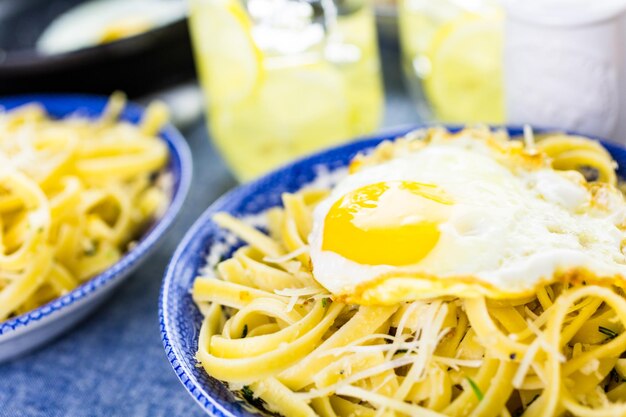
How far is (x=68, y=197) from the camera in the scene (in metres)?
2.04

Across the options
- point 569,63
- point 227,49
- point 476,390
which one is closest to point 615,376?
point 476,390

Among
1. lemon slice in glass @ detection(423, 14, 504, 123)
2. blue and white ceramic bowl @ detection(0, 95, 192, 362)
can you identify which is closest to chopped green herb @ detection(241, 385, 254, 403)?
blue and white ceramic bowl @ detection(0, 95, 192, 362)

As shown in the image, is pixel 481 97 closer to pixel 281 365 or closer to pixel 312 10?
pixel 312 10

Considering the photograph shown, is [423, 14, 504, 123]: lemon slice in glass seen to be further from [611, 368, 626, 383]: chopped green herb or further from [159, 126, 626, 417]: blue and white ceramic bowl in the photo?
[611, 368, 626, 383]: chopped green herb

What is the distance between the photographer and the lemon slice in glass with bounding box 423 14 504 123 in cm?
222

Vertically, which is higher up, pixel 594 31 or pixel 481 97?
pixel 594 31

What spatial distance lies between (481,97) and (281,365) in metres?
1.36

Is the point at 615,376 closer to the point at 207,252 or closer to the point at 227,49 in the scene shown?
the point at 207,252

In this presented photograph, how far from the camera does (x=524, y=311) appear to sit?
1.36m

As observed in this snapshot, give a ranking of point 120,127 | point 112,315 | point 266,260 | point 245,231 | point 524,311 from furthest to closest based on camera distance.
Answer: point 120,127, point 112,315, point 245,231, point 266,260, point 524,311

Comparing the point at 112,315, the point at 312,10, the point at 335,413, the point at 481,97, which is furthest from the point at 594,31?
the point at 112,315

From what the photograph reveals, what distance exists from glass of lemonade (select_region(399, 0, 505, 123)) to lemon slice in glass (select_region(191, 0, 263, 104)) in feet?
1.97

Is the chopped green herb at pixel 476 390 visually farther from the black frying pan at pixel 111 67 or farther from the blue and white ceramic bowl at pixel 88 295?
the black frying pan at pixel 111 67

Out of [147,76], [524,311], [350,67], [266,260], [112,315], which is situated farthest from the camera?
[147,76]
